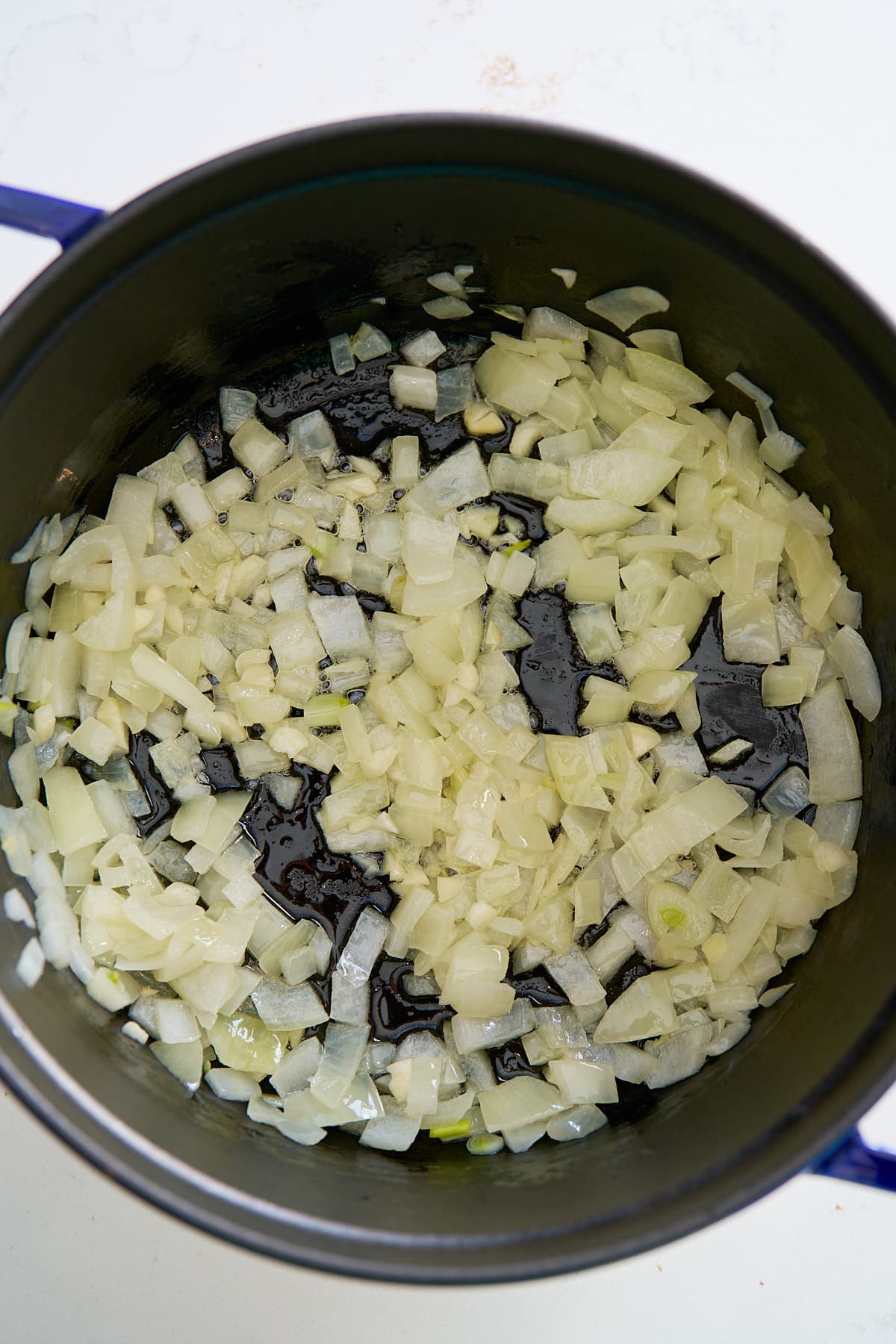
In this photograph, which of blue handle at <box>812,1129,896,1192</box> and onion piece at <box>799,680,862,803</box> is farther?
onion piece at <box>799,680,862,803</box>

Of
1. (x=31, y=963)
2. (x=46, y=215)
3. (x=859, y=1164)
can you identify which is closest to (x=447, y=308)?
(x=46, y=215)

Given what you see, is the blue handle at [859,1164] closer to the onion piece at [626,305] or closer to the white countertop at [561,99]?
the white countertop at [561,99]

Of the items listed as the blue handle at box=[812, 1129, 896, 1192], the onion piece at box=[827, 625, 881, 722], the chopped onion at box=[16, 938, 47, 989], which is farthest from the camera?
the onion piece at box=[827, 625, 881, 722]

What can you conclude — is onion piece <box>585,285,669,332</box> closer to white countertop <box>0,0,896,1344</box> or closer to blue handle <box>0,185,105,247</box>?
white countertop <box>0,0,896,1344</box>

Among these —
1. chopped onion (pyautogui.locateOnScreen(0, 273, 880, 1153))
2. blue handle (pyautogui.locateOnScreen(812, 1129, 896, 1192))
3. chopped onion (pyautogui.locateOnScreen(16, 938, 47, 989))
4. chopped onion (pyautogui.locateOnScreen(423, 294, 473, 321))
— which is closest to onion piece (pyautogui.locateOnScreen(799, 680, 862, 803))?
chopped onion (pyautogui.locateOnScreen(0, 273, 880, 1153))

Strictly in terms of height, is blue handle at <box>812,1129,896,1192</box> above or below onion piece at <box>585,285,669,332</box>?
below

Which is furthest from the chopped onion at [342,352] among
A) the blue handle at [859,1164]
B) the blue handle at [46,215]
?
the blue handle at [859,1164]

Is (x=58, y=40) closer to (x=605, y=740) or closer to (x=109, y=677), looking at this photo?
(x=109, y=677)

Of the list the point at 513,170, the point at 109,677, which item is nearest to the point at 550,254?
the point at 513,170

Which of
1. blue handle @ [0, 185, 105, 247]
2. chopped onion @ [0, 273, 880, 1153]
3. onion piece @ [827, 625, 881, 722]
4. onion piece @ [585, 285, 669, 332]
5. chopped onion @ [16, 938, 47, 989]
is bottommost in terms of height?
chopped onion @ [16, 938, 47, 989]
